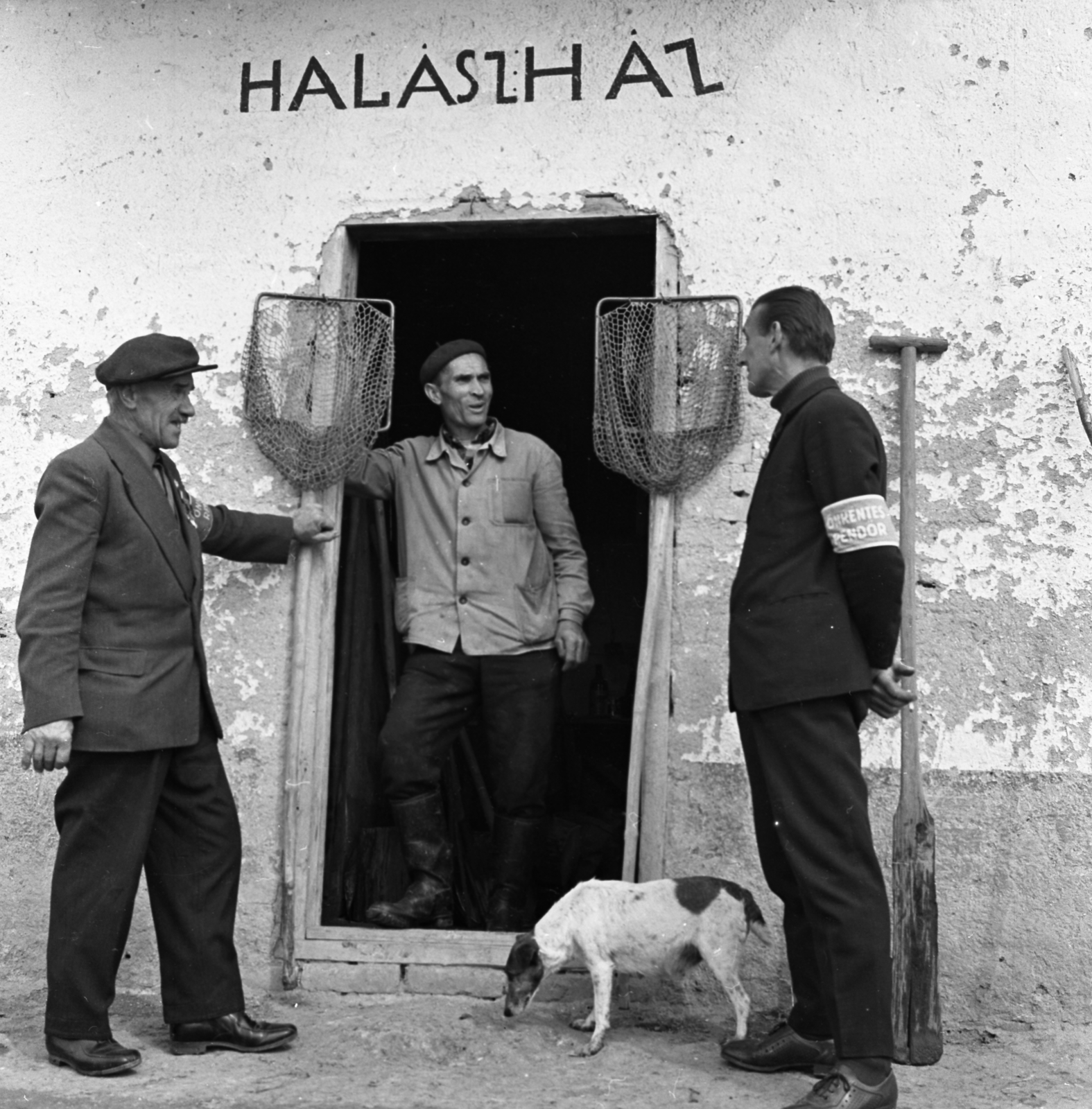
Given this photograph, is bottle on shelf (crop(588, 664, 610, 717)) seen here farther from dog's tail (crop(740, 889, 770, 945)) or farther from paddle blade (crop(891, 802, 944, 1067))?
paddle blade (crop(891, 802, 944, 1067))

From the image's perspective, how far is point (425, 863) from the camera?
516cm

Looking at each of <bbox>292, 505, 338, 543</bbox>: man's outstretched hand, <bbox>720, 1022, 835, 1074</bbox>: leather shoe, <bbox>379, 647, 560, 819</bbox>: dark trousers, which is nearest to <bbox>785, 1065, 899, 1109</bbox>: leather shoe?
<bbox>720, 1022, 835, 1074</bbox>: leather shoe

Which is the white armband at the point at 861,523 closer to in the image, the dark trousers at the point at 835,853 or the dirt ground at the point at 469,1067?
the dark trousers at the point at 835,853

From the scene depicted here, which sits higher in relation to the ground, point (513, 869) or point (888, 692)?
point (888, 692)

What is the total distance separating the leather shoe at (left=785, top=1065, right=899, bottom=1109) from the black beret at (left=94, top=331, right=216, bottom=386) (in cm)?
266

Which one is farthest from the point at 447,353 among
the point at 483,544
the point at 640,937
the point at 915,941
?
the point at 915,941

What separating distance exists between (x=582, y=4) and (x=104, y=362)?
210 cm

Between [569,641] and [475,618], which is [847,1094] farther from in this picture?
[475,618]

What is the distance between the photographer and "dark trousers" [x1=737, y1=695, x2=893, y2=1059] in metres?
3.59

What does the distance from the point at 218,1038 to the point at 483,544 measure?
1.96m

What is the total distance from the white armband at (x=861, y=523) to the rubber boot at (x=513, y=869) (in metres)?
2.02

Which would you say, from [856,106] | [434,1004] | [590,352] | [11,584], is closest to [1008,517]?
[856,106]

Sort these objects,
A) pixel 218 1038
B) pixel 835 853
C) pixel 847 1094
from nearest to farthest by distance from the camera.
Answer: pixel 847 1094, pixel 835 853, pixel 218 1038

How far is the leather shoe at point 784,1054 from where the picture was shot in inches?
156
